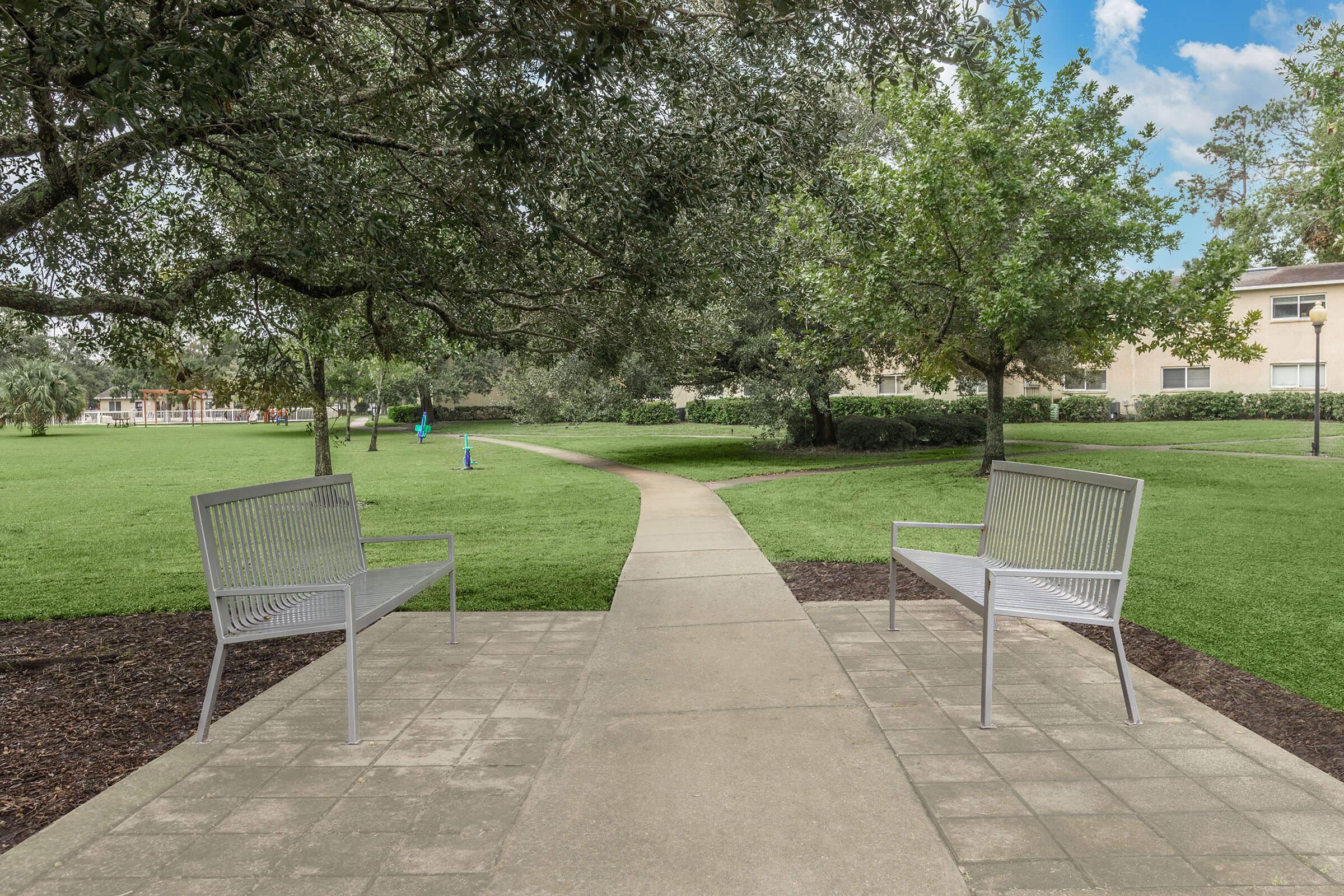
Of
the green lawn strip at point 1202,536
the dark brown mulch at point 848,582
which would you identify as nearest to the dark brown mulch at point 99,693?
the dark brown mulch at point 848,582

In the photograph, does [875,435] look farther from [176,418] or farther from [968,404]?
[176,418]

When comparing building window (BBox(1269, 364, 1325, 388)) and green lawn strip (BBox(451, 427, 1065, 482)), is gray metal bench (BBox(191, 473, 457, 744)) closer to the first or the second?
green lawn strip (BBox(451, 427, 1065, 482))

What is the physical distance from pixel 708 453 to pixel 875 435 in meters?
4.89

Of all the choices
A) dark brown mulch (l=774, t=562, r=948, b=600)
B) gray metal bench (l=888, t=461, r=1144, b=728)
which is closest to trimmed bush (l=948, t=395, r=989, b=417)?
dark brown mulch (l=774, t=562, r=948, b=600)

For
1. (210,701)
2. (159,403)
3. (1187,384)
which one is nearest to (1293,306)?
(1187,384)

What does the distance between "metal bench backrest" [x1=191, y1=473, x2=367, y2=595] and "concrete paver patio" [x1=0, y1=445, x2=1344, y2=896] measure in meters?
0.62

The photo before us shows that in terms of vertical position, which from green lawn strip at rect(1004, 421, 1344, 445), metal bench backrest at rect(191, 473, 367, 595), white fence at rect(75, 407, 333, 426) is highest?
white fence at rect(75, 407, 333, 426)

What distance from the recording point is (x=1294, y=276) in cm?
3528

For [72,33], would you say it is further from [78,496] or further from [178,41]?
[78,496]

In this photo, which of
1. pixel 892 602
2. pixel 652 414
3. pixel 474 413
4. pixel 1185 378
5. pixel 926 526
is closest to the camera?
pixel 926 526

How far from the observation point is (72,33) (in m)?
3.65

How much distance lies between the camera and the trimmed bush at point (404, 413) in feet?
187

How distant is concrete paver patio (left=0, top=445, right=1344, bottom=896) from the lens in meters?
2.54

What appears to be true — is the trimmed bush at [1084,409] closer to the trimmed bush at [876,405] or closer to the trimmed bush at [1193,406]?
the trimmed bush at [1193,406]
